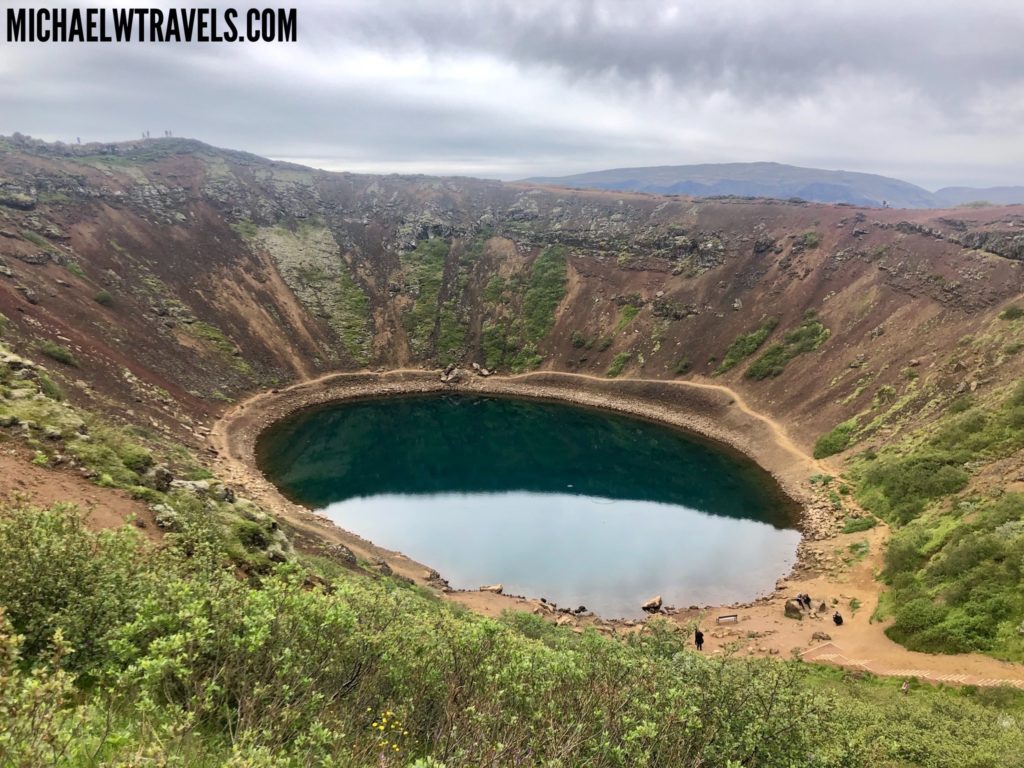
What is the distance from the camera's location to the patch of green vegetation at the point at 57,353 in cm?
4794

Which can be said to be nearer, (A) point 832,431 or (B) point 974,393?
(B) point 974,393

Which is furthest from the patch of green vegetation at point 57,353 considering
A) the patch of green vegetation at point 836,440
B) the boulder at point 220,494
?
the patch of green vegetation at point 836,440

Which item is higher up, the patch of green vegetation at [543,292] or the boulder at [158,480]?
the patch of green vegetation at [543,292]

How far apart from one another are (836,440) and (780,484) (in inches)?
298

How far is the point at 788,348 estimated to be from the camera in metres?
70.2

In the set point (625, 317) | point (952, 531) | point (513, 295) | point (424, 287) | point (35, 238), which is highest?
point (35, 238)

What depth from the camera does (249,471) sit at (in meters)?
50.6

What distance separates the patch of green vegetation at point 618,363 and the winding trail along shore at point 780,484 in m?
1.62

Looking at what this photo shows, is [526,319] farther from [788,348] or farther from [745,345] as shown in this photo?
[788,348]

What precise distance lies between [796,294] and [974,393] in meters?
31.5

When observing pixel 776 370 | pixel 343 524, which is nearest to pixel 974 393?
pixel 776 370

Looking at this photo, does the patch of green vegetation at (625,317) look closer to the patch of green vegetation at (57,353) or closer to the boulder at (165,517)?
the patch of green vegetation at (57,353)

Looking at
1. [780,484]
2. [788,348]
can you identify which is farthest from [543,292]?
[780,484]

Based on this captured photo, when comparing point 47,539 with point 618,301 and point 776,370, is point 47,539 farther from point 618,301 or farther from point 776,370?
point 618,301
